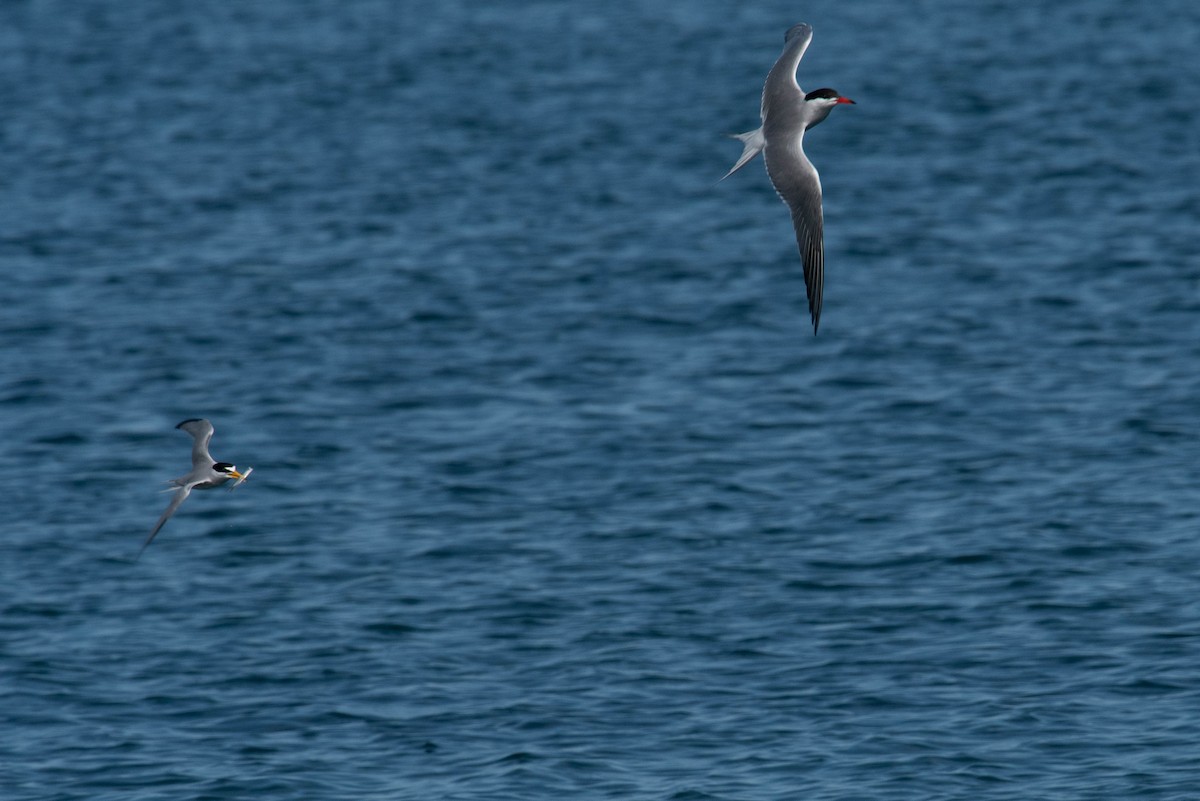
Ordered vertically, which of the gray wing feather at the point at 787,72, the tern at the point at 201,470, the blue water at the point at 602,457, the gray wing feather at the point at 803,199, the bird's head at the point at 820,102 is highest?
the gray wing feather at the point at 787,72

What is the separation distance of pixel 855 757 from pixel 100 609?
821 centimetres

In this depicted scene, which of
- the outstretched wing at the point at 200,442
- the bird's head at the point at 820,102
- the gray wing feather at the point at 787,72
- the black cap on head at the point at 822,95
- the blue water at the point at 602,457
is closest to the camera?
the outstretched wing at the point at 200,442

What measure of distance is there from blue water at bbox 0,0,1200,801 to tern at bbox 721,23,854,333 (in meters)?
4.33

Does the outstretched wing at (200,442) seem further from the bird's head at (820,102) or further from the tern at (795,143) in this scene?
the bird's head at (820,102)

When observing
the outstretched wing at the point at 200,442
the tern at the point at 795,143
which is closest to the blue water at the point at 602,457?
the outstretched wing at the point at 200,442

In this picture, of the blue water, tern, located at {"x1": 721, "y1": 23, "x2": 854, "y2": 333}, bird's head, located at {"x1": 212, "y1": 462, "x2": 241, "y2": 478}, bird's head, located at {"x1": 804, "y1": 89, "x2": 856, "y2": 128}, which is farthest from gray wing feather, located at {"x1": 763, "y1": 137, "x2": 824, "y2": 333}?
the blue water

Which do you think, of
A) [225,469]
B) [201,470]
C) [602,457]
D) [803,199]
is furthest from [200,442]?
[602,457]

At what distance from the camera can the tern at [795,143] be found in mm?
A: 13578

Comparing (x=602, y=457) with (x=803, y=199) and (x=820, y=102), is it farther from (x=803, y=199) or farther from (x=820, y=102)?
(x=820, y=102)

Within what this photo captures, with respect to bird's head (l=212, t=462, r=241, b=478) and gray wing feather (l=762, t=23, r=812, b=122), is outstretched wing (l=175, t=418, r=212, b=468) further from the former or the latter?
gray wing feather (l=762, t=23, r=812, b=122)

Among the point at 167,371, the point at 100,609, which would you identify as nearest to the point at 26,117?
the point at 167,371

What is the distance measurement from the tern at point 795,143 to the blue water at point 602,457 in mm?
4335

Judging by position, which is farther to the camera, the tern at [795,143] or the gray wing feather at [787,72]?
the gray wing feather at [787,72]

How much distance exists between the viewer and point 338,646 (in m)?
18.6
